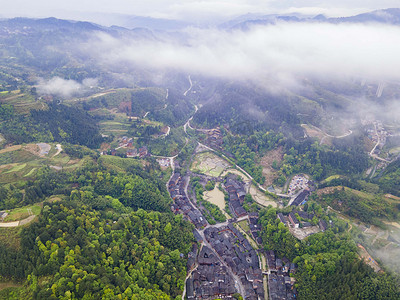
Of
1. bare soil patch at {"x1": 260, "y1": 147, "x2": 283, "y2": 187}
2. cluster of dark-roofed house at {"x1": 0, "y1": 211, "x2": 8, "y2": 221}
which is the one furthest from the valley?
bare soil patch at {"x1": 260, "y1": 147, "x2": 283, "y2": 187}

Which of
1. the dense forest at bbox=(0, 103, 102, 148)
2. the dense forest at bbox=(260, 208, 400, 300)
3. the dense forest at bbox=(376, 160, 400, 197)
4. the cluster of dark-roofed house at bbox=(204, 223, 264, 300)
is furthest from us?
the dense forest at bbox=(0, 103, 102, 148)

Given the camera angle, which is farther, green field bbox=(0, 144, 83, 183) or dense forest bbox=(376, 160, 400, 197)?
dense forest bbox=(376, 160, 400, 197)

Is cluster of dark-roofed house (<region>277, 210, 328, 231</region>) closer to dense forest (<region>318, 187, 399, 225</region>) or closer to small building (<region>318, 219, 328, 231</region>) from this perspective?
small building (<region>318, 219, 328, 231</region>)

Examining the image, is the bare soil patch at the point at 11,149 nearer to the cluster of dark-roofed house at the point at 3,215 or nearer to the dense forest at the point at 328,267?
the cluster of dark-roofed house at the point at 3,215

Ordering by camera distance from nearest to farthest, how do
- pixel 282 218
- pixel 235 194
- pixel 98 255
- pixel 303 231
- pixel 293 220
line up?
1. pixel 98 255
2. pixel 303 231
3. pixel 293 220
4. pixel 282 218
5. pixel 235 194

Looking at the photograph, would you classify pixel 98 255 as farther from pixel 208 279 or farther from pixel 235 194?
pixel 235 194

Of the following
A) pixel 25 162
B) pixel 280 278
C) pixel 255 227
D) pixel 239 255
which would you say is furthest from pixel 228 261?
pixel 25 162

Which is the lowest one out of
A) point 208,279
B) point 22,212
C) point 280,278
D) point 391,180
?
point 280,278

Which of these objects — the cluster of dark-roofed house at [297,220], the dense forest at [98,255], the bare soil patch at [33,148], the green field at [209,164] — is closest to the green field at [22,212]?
the dense forest at [98,255]
